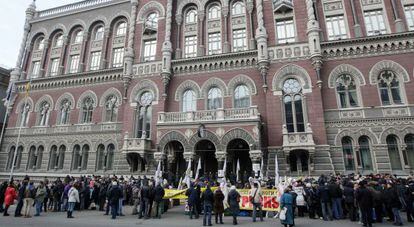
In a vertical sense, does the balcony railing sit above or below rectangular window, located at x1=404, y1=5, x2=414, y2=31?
above

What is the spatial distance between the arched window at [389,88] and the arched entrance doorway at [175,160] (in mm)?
19762

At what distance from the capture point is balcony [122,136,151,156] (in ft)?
85.7

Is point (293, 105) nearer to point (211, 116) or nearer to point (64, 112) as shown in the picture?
point (211, 116)

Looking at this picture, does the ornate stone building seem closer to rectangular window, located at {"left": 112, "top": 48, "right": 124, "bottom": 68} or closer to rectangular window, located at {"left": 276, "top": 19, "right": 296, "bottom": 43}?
rectangular window, located at {"left": 276, "top": 19, "right": 296, "bottom": 43}

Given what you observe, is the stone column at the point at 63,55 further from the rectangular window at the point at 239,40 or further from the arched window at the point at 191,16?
the rectangular window at the point at 239,40

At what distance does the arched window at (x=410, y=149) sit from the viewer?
21.0 meters

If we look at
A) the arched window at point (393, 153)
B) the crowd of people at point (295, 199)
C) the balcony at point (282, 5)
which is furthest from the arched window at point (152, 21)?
the arched window at point (393, 153)

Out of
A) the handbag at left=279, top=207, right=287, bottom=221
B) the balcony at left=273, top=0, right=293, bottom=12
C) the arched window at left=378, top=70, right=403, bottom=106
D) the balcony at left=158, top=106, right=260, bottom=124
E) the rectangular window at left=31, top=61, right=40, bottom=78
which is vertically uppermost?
the balcony at left=273, top=0, right=293, bottom=12

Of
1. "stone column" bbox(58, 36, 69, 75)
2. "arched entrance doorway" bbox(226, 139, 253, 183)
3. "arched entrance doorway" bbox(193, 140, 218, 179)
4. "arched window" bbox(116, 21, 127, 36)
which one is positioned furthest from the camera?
"stone column" bbox(58, 36, 69, 75)

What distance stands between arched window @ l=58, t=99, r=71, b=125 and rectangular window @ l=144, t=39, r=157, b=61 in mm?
12572

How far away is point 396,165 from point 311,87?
31.2 feet

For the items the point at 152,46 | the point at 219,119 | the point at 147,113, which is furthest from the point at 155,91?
the point at 219,119

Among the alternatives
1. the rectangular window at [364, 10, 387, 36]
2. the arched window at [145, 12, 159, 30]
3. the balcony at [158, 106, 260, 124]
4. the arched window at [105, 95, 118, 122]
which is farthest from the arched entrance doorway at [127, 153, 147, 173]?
the rectangular window at [364, 10, 387, 36]

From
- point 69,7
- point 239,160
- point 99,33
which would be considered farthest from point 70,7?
point 239,160
